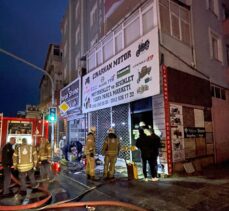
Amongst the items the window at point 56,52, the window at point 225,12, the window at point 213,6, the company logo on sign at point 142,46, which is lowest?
the company logo on sign at point 142,46

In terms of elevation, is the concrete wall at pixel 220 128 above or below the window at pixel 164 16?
below

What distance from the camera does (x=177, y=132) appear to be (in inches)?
360

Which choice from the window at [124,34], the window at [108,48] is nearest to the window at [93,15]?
the window at [124,34]

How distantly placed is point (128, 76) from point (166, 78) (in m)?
2.00

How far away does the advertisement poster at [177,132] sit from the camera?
8.96m

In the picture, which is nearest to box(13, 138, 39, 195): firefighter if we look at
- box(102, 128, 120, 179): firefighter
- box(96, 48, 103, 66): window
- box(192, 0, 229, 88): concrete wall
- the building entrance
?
box(102, 128, 120, 179): firefighter

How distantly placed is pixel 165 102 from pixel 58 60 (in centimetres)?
2584

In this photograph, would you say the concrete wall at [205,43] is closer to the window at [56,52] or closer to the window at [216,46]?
the window at [216,46]

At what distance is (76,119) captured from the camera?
1697cm

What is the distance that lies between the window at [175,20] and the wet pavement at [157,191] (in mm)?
5972

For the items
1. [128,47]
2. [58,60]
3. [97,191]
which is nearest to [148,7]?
[128,47]

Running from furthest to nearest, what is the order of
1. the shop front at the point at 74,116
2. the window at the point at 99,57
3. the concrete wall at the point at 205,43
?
the shop front at the point at 74,116
the window at the point at 99,57
the concrete wall at the point at 205,43

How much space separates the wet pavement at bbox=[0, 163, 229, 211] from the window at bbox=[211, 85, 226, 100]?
15.4 feet

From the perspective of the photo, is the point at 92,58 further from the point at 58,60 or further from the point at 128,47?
the point at 58,60
